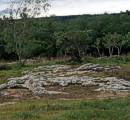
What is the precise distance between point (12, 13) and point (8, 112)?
108 ft

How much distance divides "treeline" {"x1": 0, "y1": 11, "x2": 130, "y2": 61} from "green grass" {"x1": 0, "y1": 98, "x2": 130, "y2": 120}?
2393 cm

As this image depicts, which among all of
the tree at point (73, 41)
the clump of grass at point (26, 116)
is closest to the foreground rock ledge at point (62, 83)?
the clump of grass at point (26, 116)

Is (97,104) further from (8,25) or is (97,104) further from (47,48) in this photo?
(47,48)

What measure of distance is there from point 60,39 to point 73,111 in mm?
42052

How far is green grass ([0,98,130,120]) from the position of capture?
13.3 metres

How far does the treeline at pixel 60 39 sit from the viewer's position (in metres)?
45.4

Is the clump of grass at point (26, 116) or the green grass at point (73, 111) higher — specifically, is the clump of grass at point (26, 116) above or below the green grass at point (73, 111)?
above

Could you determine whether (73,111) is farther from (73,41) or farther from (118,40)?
(118,40)

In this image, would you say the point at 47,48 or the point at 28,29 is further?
the point at 47,48

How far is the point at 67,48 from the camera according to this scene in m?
54.2

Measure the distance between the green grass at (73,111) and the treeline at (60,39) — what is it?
23929 mm

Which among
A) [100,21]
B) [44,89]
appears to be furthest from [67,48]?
[44,89]

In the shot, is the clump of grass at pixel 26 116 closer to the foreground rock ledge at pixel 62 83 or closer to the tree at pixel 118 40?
the foreground rock ledge at pixel 62 83

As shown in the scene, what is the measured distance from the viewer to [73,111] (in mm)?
14078
